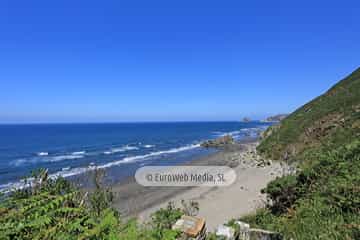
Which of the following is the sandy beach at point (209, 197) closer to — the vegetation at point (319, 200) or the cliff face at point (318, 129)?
the vegetation at point (319, 200)

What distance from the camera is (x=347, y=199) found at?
15.0 ft

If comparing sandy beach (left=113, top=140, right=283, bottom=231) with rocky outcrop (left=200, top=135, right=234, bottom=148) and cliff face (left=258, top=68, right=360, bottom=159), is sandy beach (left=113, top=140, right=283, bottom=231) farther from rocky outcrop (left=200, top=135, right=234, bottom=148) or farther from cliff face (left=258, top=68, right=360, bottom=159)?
rocky outcrop (left=200, top=135, right=234, bottom=148)

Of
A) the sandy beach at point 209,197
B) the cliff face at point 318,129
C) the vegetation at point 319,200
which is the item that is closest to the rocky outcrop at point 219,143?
the cliff face at point 318,129

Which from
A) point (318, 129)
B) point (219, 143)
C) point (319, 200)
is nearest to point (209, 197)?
point (319, 200)

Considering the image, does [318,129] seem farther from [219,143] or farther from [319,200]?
[219,143]

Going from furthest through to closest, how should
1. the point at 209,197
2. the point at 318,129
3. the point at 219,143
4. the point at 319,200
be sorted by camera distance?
the point at 219,143 < the point at 318,129 < the point at 209,197 < the point at 319,200

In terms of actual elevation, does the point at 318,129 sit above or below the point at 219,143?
above

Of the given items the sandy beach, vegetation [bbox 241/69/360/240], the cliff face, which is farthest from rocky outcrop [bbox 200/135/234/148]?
vegetation [bbox 241/69/360/240]

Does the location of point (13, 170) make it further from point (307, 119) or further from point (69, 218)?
point (307, 119)

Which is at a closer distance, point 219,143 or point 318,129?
point 318,129

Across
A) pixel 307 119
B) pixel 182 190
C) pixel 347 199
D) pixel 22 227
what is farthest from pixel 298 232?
pixel 307 119

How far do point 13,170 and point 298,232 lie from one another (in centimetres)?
2896

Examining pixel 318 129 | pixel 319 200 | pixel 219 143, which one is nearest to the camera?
pixel 319 200

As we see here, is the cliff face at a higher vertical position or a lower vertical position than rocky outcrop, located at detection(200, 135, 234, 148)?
higher
